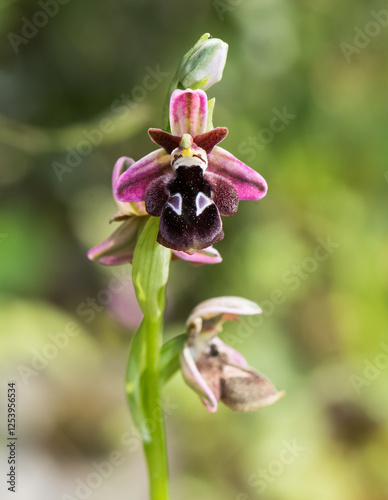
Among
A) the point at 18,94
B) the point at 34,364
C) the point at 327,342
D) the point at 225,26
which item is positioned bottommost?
the point at 34,364

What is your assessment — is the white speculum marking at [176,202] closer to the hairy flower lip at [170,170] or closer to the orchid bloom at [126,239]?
the hairy flower lip at [170,170]

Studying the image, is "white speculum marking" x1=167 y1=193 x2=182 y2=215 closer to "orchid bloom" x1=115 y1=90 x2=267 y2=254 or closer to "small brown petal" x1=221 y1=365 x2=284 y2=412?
"orchid bloom" x1=115 y1=90 x2=267 y2=254

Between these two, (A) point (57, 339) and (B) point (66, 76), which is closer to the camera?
(A) point (57, 339)

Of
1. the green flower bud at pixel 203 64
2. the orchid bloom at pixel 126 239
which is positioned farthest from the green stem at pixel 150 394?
the green flower bud at pixel 203 64

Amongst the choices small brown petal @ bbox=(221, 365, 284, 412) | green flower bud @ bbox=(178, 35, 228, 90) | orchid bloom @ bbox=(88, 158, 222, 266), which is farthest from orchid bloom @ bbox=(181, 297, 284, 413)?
green flower bud @ bbox=(178, 35, 228, 90)

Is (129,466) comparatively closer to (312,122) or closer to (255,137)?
(255,137)

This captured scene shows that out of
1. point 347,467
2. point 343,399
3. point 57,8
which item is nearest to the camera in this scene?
point 347,467

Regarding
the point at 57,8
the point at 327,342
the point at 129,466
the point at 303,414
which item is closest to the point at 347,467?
the point at 303,414

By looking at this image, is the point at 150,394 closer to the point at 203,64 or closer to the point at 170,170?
the point at 170,170
